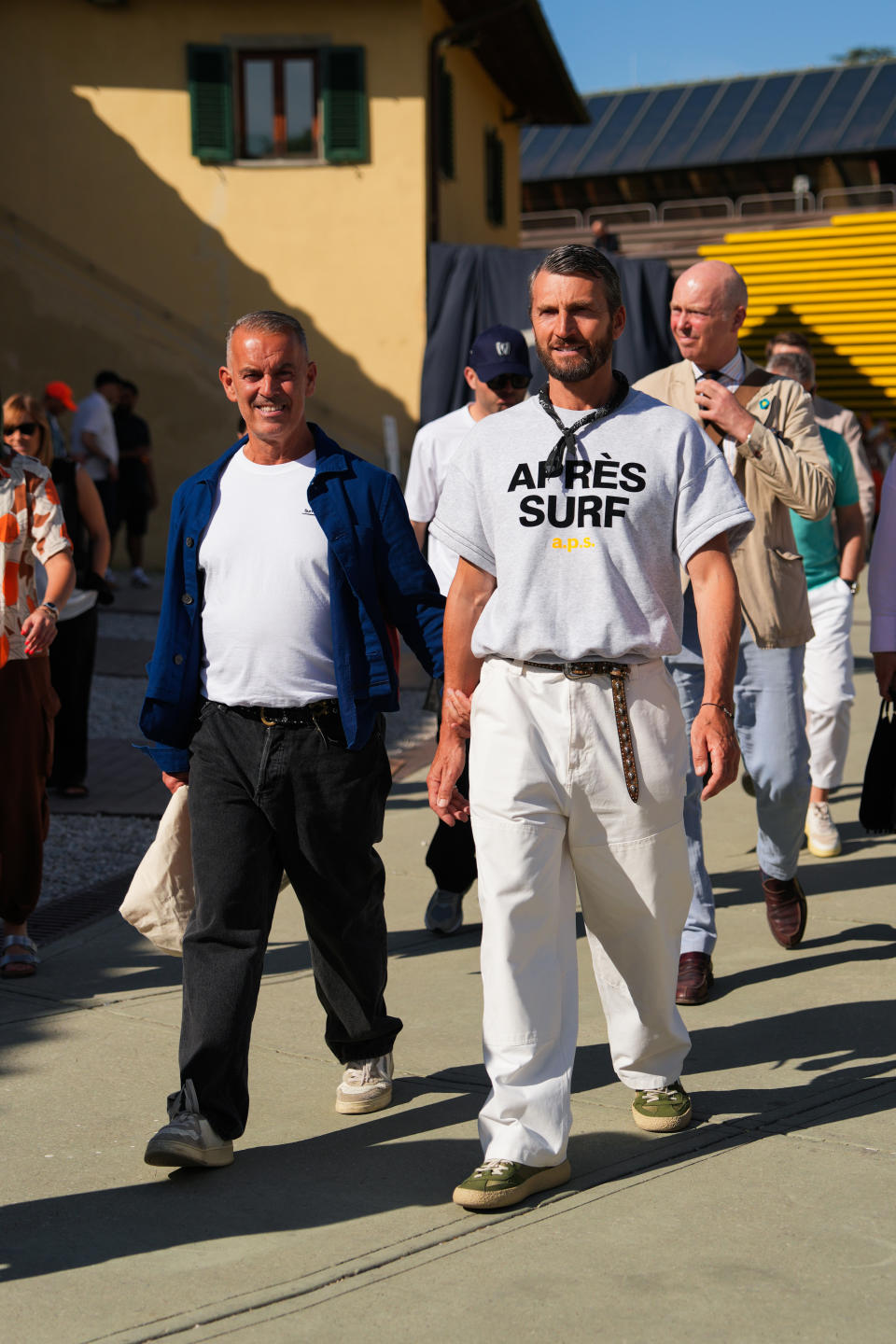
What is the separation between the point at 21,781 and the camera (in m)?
5.45

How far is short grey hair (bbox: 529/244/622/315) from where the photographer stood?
3.55 metres

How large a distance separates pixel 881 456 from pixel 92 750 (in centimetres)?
1721

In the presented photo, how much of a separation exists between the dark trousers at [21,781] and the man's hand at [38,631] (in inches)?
5.8

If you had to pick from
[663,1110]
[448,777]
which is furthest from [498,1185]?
[448,777]

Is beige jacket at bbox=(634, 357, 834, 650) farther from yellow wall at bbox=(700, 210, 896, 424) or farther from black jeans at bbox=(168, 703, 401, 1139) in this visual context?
yellow wall at bbox=(700, 210, 896, 424)

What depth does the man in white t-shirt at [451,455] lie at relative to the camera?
5766 millimetres

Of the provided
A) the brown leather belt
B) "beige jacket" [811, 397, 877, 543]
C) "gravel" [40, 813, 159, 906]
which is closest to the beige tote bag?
the brown leather belt

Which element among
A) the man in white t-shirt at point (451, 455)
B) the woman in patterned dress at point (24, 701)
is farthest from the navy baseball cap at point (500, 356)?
the woman in patterned dress at point (24, 701)

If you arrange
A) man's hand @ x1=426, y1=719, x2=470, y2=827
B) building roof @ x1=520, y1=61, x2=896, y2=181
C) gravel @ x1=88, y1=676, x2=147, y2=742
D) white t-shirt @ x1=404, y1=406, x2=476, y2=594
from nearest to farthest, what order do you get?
→ man's hand @ x1=426, y1=719, x2=470, y2=827, white t-shirt @ x1=404, y1=406, x2=476, y2=594, gravel @ x1=88, y1=676, x2=147, y2=742, building roof @ x1=520, y1=61, x2=896, y2=181

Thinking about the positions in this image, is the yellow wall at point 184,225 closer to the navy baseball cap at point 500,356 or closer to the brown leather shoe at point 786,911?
the navy baseball cap at point 500,356

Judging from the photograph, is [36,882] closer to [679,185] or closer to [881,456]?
[881,456]

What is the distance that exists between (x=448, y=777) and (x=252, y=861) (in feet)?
1.77

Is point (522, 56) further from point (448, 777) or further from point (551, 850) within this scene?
point (551, 850)

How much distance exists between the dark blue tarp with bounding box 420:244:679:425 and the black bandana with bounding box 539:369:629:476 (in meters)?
16.2
